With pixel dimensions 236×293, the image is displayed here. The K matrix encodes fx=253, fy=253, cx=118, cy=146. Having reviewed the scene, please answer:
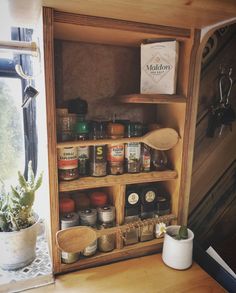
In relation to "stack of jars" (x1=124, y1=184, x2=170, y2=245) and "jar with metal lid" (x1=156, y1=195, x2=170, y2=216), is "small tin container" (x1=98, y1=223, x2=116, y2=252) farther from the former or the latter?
"jar with metal lid" (x1=156, y1=195, x2=170, y2=216)

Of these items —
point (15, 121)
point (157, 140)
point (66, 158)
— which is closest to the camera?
point (66, 158)

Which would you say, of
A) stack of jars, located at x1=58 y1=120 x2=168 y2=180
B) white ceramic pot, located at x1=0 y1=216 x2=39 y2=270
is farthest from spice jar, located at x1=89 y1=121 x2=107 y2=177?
white ceramic pot, located at x1=0 y1=216 x2=39 y2=270

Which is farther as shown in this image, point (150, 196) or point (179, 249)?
point (150, 196)

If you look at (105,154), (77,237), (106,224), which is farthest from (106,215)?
(105,154)

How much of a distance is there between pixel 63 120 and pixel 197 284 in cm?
81

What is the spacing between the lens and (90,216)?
1030 millimetres

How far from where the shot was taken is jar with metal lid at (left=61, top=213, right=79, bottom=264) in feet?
3.20

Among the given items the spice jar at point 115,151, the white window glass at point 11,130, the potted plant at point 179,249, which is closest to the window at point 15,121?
the white window glass at point 11,130

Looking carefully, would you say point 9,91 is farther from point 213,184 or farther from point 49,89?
point 213,184

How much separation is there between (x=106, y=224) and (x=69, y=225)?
0.16 metres

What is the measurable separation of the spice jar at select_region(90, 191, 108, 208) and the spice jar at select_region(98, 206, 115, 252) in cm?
3

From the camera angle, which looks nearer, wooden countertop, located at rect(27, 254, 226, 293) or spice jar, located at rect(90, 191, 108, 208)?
wooden countertop, located at rect(27, 254, 226, 293)

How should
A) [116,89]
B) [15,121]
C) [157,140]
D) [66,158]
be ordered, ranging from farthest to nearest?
1. [15,121]
2. [116,89]
3. [157,140]
4. [66,158]

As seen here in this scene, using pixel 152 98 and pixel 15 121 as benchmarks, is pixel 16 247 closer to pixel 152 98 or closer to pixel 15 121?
pixel 15 121
